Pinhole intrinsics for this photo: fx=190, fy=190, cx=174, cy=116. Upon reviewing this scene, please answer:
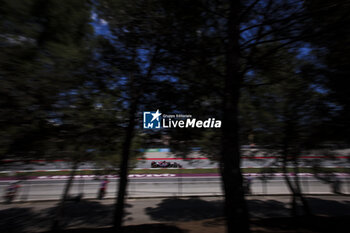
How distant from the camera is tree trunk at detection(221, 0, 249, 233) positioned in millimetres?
3199

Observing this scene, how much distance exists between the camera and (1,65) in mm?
2893

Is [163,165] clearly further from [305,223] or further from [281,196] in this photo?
[305,223]

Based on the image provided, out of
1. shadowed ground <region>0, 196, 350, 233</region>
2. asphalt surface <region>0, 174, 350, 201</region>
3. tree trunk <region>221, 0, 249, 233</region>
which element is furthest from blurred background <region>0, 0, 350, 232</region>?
asphalt surface <region>0, 174, 350, 201</region>

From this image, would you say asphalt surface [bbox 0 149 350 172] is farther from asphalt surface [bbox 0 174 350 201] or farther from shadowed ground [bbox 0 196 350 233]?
asphalt surface [bbox 0 174 350 201]

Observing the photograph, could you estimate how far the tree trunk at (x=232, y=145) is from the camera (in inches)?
126

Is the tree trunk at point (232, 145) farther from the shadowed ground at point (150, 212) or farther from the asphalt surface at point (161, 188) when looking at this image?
the asphalt surface at point (161, 188)

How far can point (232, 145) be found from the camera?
136 inches

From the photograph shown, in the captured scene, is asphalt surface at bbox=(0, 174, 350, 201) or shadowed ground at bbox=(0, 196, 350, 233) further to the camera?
asphalt surface at bbox=(0, 174, 350, 201)

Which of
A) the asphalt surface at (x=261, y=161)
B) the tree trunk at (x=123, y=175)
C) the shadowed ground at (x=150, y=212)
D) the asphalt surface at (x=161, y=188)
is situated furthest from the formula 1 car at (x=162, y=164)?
the tree trunk at (x=123, y=175)

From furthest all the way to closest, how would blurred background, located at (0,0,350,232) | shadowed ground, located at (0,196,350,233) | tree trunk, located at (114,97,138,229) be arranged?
shadowed ground, located at (0,196,350,233) → tree trunk, located at (114,97,138,229) → blurred background, located at (0,0,350,232)

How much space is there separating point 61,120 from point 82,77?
975 millimetres

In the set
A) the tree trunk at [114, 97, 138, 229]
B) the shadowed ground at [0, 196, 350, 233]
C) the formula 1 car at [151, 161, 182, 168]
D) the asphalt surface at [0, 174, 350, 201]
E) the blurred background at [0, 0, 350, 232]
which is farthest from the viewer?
the formula 1 car at [151, 161, 182, 168]

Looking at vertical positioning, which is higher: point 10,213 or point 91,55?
point 91,55

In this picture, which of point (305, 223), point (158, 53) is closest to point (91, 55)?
point (158, 53)
